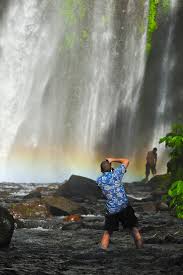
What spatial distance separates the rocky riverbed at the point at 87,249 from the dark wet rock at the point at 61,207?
2.20ft

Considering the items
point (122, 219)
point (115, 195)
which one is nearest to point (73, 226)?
point (122, 219)

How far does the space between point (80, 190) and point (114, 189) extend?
14432 millimetres

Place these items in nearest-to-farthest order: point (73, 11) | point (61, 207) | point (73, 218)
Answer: point (73, 218) → point (61, 207) → point (73, 11)

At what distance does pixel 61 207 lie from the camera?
17156mm

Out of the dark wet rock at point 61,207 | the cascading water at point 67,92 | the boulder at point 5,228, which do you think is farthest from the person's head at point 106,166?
the cascading water at point 67,92

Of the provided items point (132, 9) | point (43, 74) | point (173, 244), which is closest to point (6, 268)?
point (173, 244)

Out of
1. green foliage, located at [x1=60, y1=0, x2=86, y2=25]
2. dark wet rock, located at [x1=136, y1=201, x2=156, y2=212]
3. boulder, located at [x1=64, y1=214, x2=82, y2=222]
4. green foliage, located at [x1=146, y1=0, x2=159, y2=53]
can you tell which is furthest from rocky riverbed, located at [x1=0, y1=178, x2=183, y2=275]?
green foliage, located at [x1=60, y1=0, x2=86, y2=25]

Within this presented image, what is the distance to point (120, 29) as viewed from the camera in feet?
174

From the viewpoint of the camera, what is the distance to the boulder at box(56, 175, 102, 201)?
2298cm

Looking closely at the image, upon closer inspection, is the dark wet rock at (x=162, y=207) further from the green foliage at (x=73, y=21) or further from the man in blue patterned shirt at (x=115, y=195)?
the green foliage at (x=73, y=21)

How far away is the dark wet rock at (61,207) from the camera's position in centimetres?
1702

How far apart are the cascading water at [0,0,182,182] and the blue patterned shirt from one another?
124 ft

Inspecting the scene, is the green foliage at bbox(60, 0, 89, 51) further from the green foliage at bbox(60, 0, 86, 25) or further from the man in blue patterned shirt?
→ the man in blue patterned shirt

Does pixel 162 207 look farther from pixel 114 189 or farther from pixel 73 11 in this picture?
pixel 73 11
